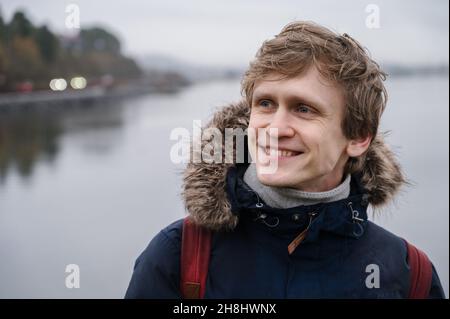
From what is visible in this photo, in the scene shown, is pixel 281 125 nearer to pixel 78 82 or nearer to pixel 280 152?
pixel 280 152

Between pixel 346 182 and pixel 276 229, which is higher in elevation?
pixel 346 182

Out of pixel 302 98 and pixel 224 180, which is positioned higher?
pixel 302 98

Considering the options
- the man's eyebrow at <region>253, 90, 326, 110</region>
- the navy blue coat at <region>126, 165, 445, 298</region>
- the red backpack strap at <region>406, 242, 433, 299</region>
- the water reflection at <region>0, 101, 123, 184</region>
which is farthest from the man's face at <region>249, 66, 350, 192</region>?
the water reflection at <region>0, 101, 123, 184</region>

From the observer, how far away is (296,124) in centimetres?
158

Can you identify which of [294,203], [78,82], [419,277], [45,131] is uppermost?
[78,82]

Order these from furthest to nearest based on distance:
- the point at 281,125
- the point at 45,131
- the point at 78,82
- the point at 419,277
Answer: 1. the point at 78,82
2. the point at 45,131
3. the point at 419,277
4. the point at 281,125

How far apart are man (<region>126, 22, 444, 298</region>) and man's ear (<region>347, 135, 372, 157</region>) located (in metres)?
0.04

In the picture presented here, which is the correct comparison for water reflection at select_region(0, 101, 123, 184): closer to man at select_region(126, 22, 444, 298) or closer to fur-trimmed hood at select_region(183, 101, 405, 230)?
fur-trimmed hood at select_region(183, 101, 405, 230)

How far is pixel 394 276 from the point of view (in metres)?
1.66

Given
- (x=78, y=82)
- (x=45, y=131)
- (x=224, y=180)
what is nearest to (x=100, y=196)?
(x=45, y=131)

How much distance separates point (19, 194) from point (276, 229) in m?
18.5

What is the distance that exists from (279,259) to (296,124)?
373 millimetres

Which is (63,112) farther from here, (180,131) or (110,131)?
(180,131)

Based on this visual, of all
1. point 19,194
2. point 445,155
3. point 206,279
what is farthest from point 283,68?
point 445,155
